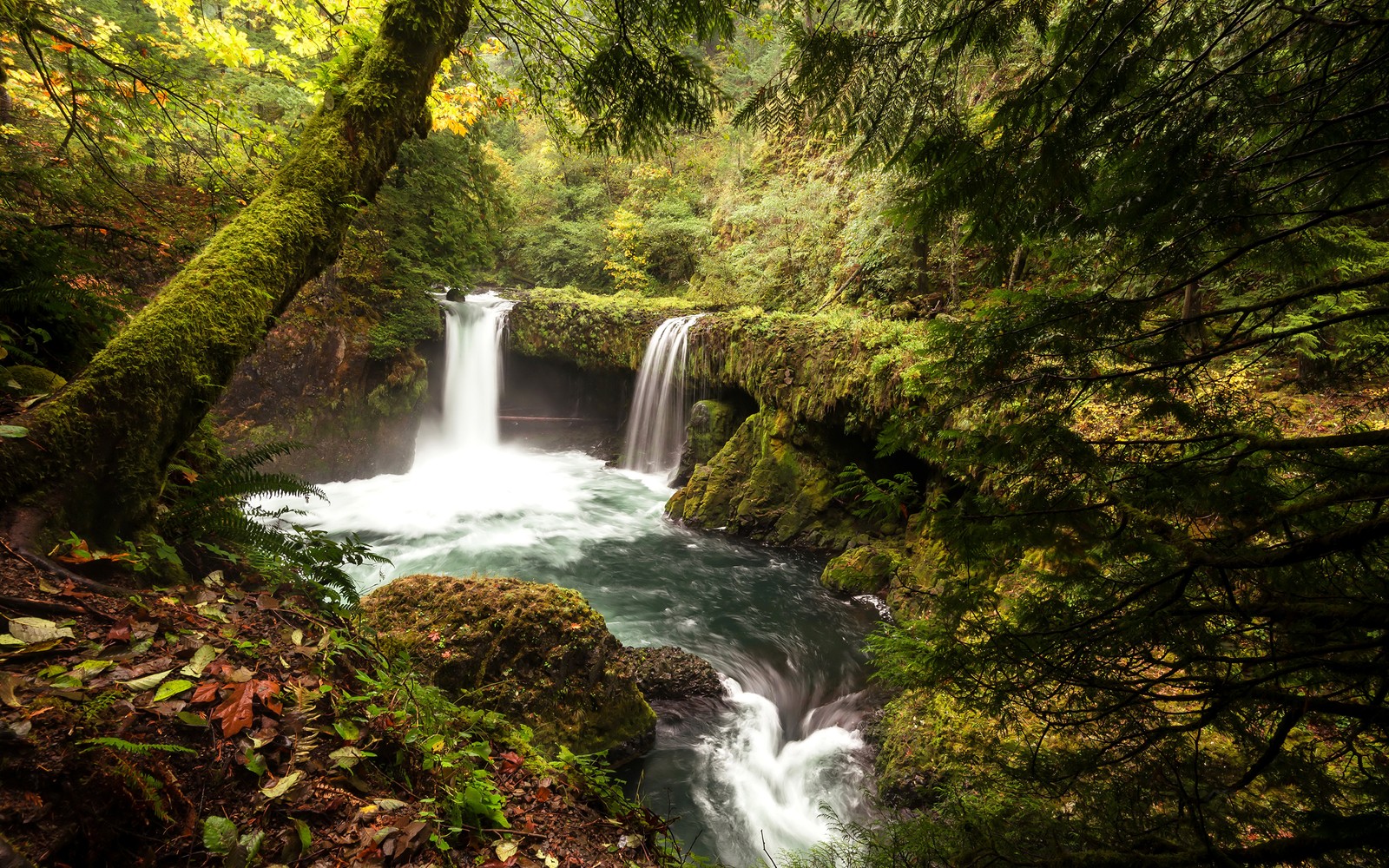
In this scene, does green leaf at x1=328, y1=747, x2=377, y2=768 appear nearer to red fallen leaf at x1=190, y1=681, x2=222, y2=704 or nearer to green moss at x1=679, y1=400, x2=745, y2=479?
red fallen leaf at x1=190, y1=681, x2=222, y2=704

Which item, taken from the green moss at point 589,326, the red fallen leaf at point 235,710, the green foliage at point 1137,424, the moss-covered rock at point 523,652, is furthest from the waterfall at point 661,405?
the red fallen leaf at point 235,710

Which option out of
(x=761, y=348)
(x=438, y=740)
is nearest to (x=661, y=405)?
(x=761, y=348)

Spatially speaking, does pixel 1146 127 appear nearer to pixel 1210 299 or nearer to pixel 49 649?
pixel 49 649

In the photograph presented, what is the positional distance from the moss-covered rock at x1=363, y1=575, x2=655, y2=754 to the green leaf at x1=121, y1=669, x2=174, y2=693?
213cm

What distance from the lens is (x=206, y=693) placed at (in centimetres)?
183

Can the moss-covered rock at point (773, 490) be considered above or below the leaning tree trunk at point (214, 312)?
below

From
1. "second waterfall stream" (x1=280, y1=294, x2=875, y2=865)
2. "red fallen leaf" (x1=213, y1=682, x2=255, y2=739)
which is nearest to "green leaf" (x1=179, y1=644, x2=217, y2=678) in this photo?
"red fallen leaf" (x1=213, y1=682, x2=255, y2=739)

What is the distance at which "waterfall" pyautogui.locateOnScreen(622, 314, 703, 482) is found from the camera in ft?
44.0

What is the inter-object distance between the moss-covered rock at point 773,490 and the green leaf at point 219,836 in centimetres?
866

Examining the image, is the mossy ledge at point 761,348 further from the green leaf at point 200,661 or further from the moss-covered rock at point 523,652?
the green leaf at point 200,661

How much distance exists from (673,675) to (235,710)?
14.3 feet

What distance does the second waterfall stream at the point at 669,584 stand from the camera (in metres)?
4.61

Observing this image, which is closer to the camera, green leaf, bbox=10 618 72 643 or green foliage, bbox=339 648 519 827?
green leaf, bbox=10 618 72 643

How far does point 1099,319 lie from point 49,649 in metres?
3.74
